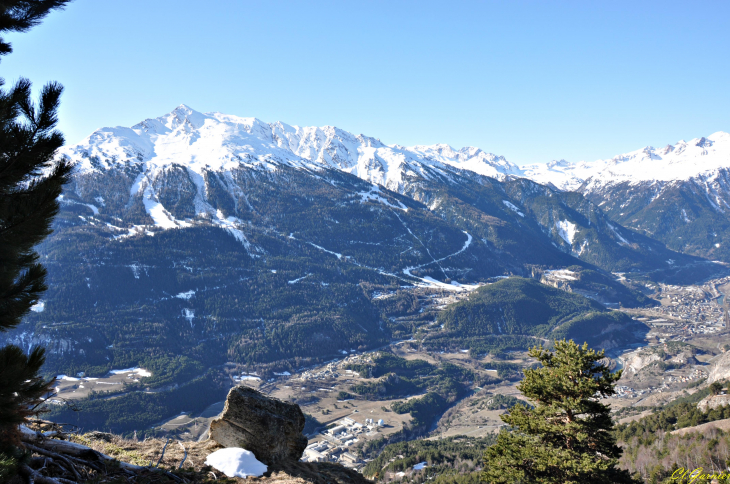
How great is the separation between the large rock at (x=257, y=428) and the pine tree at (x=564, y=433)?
12.8 m

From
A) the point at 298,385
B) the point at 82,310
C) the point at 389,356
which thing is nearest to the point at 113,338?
the point at 82,310

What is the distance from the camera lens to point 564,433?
75.4ft

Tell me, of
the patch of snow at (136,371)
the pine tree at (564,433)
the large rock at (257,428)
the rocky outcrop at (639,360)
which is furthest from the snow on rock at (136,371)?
the rocky outcrop at (639,360)

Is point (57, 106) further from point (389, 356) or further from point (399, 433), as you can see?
point (389, 356)

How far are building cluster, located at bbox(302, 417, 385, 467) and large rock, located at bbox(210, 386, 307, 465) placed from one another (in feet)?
229

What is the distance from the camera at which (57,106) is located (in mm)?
9719

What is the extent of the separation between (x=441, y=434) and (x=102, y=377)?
11483 cm

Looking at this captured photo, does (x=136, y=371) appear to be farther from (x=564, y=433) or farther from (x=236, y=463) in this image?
(x=564, y=433)

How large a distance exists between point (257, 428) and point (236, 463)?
239 cm

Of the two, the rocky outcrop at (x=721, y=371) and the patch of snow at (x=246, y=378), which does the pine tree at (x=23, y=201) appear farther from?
the rocky outcrop at (x=721, y=371)

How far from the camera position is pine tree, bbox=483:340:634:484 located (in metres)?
22.2

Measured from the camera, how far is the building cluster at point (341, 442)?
9175 cm

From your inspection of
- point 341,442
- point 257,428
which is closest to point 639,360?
point 341,442

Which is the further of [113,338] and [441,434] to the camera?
[113,338]
